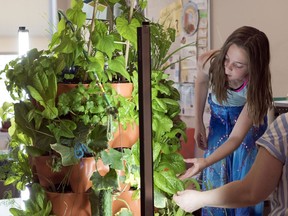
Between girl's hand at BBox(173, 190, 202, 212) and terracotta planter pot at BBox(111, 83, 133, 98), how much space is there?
0.31 m

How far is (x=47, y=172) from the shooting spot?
4.91ft

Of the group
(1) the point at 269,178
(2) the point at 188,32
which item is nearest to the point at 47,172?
(1) the point at 269,178

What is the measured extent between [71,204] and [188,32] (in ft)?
3.86

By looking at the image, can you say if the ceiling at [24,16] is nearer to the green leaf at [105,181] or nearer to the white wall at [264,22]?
the white wall at [264,22]

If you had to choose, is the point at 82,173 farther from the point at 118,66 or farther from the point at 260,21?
the point at 260,21

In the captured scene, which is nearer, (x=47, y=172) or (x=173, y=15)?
(x=47, y=172)

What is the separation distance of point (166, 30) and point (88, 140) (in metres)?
0.44

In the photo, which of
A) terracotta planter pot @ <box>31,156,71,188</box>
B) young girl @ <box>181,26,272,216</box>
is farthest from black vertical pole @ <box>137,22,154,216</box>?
young girl @ <box>181,26,272,216</box>

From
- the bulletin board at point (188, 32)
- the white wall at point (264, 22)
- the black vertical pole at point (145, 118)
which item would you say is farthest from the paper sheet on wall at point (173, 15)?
the black vertical pole at point (145, 118)

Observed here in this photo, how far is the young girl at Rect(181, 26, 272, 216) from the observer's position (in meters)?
1.98

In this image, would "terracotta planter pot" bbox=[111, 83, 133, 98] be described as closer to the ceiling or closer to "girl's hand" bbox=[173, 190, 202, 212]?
"girl's hand" bbox=[173, 190, 202, 212]

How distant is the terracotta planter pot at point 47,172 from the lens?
1.48 m

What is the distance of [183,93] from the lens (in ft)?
7.98

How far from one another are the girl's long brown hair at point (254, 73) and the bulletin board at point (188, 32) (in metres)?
0.30
